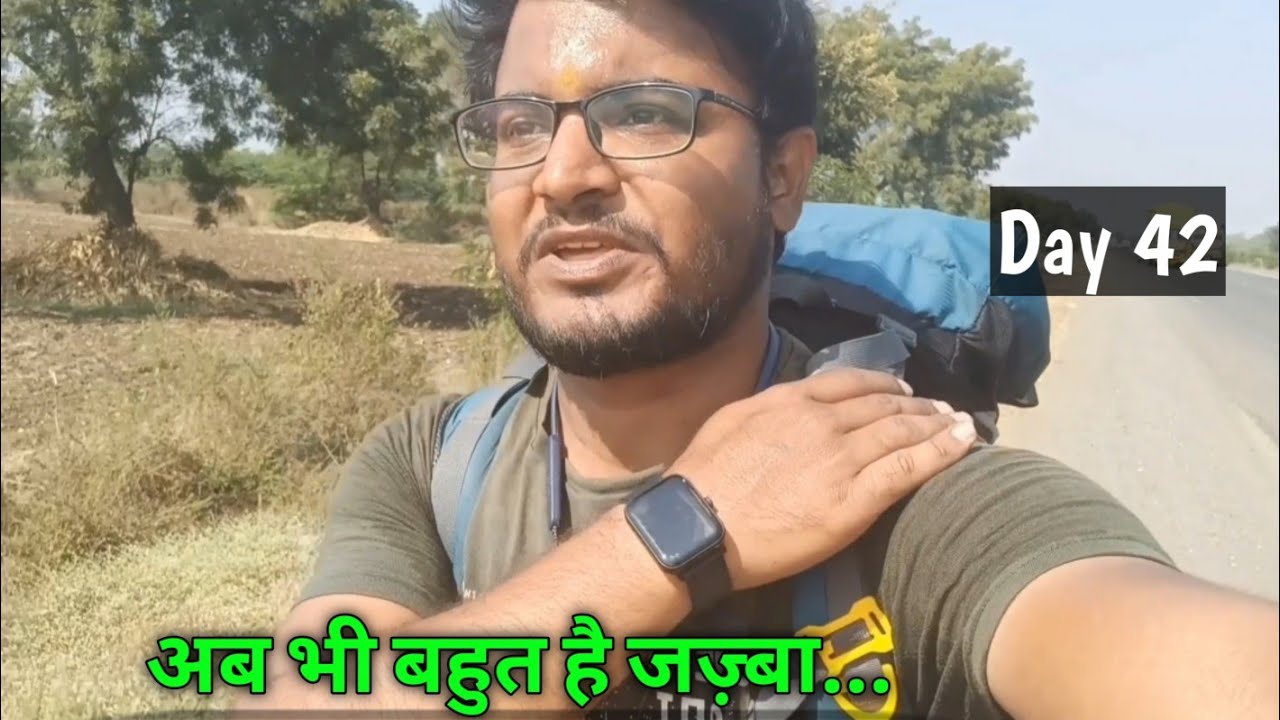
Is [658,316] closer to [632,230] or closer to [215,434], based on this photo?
[632,230]

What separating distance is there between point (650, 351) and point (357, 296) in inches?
176

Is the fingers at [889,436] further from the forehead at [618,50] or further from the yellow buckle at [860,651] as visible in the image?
the forehead at [618,50]

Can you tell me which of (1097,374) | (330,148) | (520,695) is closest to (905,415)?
(520,695)

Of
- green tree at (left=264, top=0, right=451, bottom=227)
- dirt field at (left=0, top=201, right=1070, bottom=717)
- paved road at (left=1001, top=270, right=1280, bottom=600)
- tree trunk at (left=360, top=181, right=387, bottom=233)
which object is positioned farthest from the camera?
tree trunk at (left=360, top=181, right=387, bottom=233)

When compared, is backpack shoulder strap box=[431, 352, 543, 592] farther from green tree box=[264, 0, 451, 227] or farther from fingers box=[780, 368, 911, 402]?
green tree box=[264, 0, 451, 227]

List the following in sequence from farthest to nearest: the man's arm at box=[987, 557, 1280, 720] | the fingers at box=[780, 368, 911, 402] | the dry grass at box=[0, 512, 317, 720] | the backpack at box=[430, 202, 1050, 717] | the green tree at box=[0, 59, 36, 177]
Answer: the green tree at box=[0, 59, 36, 177] < the dry grass at box=[0, 512, 317, 720] < the backpack at box=[430, 202, 1050, 717] < the fingers at box=[780, 368, 911, 402] < the man's arm at box=[987, 557, 1280, 720]

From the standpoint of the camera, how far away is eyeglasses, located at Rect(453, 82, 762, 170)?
4.38 feet

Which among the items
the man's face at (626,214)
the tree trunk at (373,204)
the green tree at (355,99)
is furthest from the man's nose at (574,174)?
the tree trunk at (373,204)

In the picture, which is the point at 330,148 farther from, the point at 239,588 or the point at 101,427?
the point at 239,588

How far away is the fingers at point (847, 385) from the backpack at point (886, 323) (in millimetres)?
124

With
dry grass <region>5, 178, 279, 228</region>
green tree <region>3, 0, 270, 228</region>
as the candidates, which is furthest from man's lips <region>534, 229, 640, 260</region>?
dry grass <region>5, 178, 279, 228</region>

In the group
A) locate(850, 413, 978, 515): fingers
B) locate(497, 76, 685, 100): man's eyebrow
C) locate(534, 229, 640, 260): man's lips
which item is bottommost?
locate(850, 413, 978, 515): fingers

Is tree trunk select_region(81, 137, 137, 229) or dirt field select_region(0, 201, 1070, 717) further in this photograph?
tree trunk select_region(81, 137, 137, 229)

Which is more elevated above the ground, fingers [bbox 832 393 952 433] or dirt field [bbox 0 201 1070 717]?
fingers [bbox 832 393 952 433]
